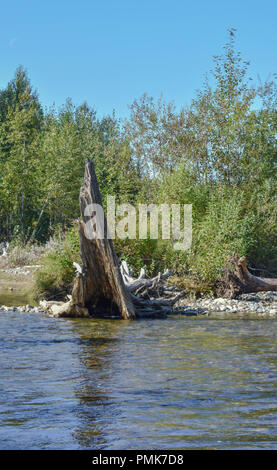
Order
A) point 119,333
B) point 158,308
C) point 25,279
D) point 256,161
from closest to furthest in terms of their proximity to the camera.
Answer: point 119,333 < point 158,308 < point 256,161 < point 25,279

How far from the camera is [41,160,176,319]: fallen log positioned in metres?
14.3

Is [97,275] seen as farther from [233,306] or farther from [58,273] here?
[233,306]

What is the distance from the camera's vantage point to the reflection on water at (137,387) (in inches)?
227

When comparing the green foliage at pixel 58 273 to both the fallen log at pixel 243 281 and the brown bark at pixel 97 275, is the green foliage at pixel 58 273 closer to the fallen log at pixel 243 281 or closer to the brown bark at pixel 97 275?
the brown bark at pixel 97 275

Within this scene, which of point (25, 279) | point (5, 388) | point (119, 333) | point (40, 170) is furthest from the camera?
point (40, 170)

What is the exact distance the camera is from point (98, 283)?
15.1m

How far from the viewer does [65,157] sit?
127 feet

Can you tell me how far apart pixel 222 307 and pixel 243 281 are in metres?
1.41

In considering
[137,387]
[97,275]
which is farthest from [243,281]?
[137,387]

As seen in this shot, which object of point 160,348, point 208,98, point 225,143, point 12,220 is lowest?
point 160,348

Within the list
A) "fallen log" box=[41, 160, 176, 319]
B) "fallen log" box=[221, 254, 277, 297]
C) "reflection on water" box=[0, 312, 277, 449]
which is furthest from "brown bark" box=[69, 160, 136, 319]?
"fallen log" box=[221, 254, 277, 297]
